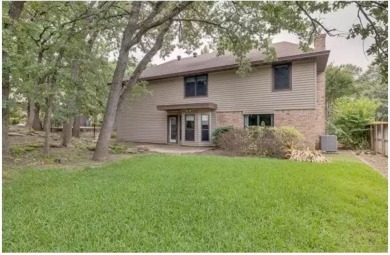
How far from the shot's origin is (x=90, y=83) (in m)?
11.3

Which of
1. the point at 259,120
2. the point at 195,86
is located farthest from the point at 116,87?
the point at 259,120

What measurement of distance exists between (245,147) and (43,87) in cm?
732

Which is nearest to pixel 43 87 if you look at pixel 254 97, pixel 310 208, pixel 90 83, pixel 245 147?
pixel 90 83

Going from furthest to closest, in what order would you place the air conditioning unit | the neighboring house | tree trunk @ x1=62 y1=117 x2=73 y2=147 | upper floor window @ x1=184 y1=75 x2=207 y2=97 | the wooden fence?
upper floor window @ x1=184 y1=75 x2=207 y2=97, the neighboring house, the air conditioning unit, tree trunk @ x1=62 y1=117 x2=73 y2=147, the wooden fence

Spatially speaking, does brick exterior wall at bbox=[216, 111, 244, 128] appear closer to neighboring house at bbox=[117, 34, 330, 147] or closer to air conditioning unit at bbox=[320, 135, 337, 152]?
neighboring house at bbox=[117, 34, 330, 147]

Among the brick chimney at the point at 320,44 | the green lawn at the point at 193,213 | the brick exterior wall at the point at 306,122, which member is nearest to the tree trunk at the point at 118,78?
the green lawn at the point at 193,213

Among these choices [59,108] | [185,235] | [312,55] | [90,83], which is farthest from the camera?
[312,55]

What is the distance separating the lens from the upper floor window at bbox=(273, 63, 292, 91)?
Result: 14.1 metres

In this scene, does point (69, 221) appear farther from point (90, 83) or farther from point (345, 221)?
point (90, 83)

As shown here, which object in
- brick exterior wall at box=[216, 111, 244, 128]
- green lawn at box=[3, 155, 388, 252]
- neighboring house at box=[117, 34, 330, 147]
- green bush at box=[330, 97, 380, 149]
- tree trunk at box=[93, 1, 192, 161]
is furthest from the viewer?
brick exterior wall at box=[216, 111, 244, 128]

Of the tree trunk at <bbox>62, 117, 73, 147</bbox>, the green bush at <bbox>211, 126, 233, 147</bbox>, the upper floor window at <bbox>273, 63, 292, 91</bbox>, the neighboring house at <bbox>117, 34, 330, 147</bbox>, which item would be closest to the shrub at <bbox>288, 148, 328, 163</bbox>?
the neighboring house at <bbox>117, 34, 330, 147</bbox>

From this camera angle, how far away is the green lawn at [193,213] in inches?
128

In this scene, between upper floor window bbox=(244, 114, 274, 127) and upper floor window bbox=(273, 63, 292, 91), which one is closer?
upper floor window bbox=(273, 63, 292, 91)

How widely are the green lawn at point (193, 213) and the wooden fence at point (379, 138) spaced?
5.63m
